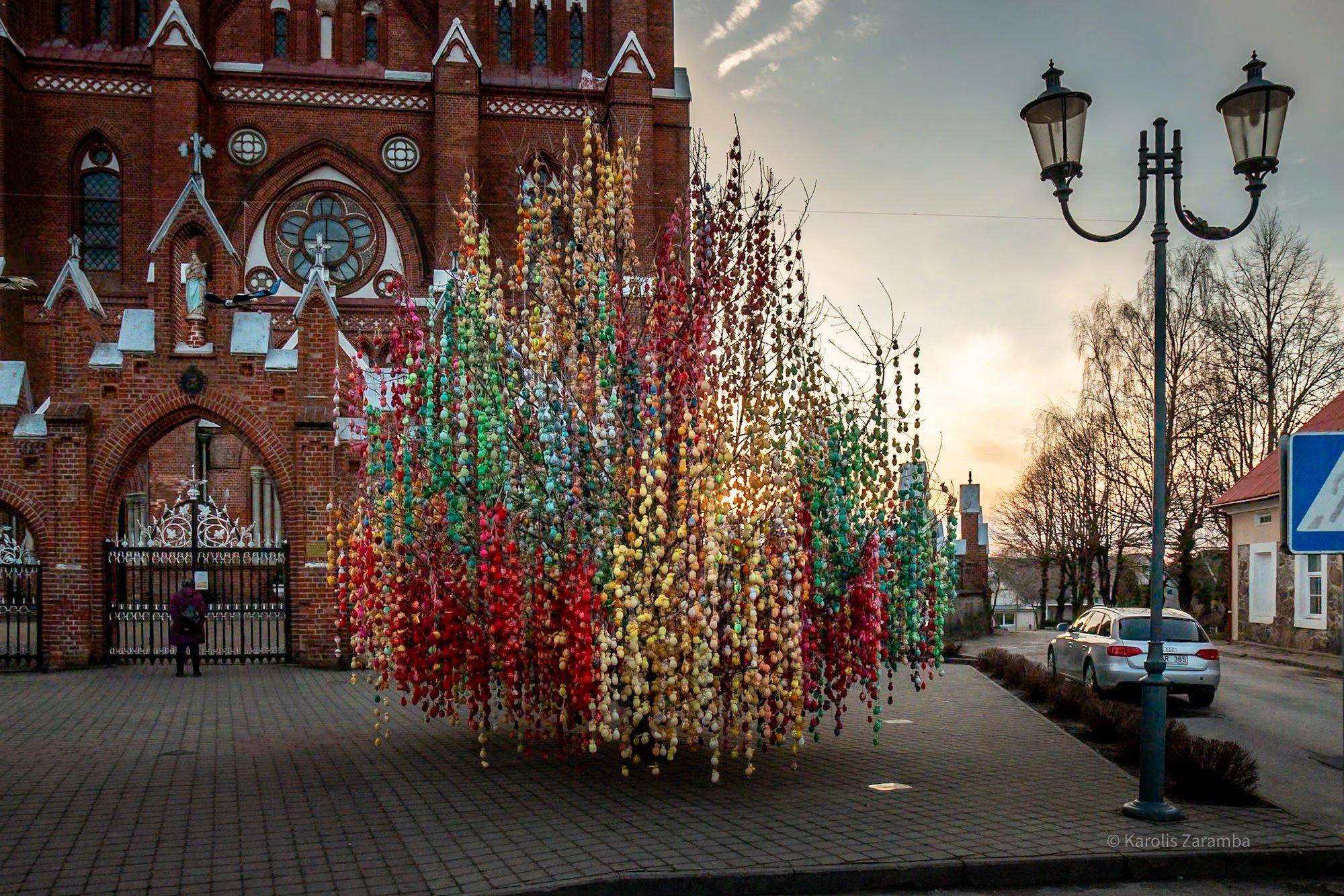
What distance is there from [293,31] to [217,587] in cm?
1624

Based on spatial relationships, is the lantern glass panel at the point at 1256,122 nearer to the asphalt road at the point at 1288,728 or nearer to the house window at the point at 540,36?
the asphalt road at the point at 1288,728

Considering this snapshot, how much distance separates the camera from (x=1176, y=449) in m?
35.8

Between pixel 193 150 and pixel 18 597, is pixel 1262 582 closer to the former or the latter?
pixel 18 597

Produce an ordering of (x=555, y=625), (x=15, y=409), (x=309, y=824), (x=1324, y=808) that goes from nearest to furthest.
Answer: (x=309, y=824), (x=555, y=625), (x=1324, y=808), (x=15, y=409)

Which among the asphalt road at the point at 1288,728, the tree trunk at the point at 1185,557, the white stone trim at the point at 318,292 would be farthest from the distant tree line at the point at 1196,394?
the white stone trim at the point at 318,292

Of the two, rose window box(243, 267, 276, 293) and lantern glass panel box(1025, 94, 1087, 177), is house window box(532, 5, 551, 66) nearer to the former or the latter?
rose window box(243, 267, 276, 293)

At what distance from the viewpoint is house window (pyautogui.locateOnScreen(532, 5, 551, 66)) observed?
106ft

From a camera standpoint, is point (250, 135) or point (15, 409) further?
point (250, 135)

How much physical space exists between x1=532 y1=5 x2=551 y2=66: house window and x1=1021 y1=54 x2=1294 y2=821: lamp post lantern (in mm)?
26335

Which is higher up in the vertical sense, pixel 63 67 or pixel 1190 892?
pixel 63 67

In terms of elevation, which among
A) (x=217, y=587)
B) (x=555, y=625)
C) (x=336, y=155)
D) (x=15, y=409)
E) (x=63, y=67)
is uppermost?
(x=63, y=67)

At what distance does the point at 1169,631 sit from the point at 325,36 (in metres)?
27.7

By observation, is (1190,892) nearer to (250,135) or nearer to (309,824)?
(309,824)

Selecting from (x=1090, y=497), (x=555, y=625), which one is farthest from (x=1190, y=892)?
(x=1090, y=497)
